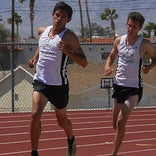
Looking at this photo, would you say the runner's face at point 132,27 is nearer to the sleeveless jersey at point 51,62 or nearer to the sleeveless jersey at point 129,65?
the sleeveless jersey at point 129,65

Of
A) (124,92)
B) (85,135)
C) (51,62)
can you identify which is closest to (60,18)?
(51,62)

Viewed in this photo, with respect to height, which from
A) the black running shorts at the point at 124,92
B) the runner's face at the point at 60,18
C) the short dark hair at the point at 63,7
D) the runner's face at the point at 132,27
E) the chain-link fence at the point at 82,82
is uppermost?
the short dark hair at the point at 63,7

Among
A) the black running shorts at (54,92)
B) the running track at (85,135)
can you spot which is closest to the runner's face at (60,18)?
the black running shorts at (54,92)

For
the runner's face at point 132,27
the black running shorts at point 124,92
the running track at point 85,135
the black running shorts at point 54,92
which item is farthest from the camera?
the running track at point 85,135

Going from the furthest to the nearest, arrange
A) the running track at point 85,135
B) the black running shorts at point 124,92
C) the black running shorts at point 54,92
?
the running track at point 85,135, the black running shorts at point 124,92, the black running shorts at point 54,92

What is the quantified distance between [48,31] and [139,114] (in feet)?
32.0

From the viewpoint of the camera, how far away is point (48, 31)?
302 inches

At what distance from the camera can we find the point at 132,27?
26.8ft

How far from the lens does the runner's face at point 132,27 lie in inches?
320

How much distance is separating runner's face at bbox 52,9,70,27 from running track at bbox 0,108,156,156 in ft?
8.80

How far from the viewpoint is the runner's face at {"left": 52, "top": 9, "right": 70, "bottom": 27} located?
7.45 meters

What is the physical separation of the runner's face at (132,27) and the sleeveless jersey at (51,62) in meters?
1.04

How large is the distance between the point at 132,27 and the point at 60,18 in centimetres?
119

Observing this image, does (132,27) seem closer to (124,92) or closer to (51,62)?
(124,92)
